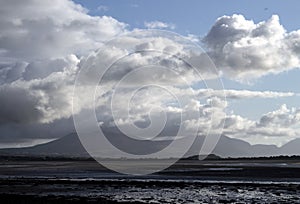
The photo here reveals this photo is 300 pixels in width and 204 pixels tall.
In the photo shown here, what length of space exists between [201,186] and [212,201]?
15.0 metres

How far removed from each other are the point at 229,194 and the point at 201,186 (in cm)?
1000

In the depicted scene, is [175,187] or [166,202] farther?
[175,187]

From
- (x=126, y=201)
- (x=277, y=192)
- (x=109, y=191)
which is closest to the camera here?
(x=126, y=201)

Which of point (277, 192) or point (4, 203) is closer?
point (4, 203)

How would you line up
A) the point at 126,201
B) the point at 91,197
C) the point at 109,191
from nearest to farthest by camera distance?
1. the point at 126,201
2. the point at 91,197
3. the point at 109,191

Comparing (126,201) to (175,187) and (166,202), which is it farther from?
(175,187)

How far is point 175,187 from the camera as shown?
55031 millimetres

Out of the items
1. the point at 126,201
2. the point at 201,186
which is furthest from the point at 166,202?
the point at 201,186

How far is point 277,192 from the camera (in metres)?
47.5

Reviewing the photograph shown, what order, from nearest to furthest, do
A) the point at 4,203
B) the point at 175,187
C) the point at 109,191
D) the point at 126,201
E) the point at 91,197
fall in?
the point at 4,203, the point at 126,201, the point at 91,197, the point at 109,191, the point at 175,187

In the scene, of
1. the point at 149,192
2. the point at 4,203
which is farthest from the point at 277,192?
the point at 4,203

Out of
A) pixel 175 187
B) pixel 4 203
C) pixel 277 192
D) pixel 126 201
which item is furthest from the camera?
pixel 175 187

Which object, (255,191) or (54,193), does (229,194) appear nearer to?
(255,191)

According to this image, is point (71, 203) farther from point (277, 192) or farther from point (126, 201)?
point (277, 192)
